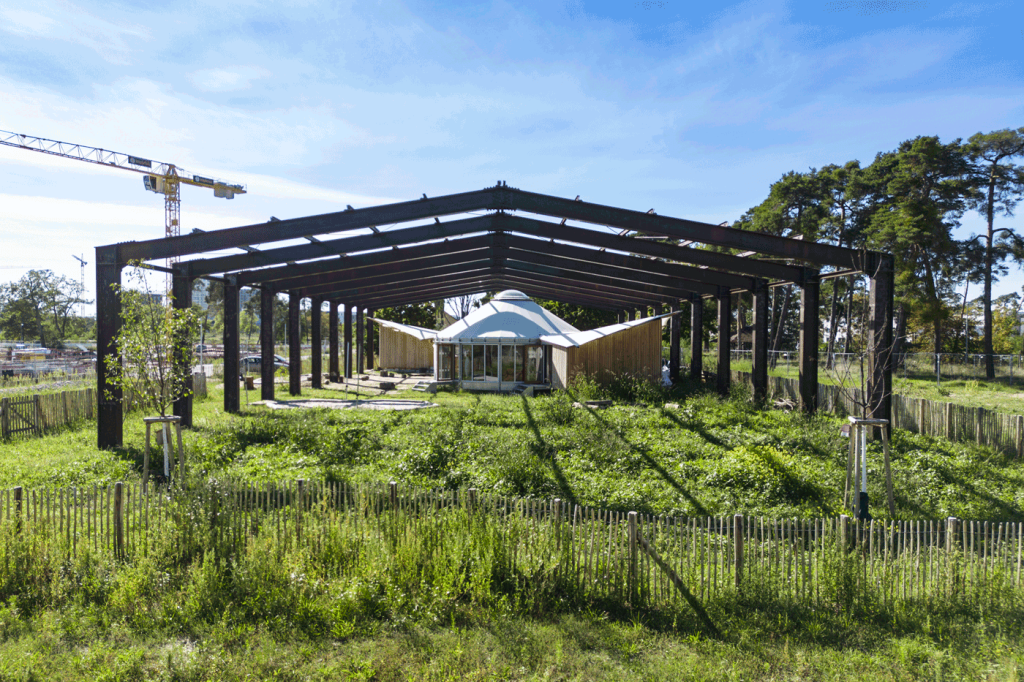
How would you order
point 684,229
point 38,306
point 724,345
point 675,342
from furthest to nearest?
point 38,306 → point 675,342 → point 724,345 → point 684,229

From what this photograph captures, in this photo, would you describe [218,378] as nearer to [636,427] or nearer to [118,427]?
[118,427]

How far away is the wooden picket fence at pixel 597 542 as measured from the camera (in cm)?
500

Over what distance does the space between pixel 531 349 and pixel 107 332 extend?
15.1 m

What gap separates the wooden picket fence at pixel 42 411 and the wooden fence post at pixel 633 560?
12.8 m

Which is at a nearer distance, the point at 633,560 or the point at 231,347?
the point at 633,560

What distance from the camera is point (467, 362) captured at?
75.7ft

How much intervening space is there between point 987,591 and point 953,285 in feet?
148

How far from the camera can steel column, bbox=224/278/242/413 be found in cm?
1449

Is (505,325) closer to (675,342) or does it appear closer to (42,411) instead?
(675,342)

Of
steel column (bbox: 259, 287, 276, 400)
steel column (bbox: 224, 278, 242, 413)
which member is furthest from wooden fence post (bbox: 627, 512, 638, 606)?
steel column (bbox: 259, 287, 276, 400)

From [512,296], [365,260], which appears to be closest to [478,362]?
[512,296]

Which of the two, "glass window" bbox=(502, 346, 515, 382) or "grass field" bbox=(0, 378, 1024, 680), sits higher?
"glass window" bbox=(502, 346, 515, 382)

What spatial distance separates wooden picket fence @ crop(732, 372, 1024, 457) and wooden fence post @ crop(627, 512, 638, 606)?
529 cm

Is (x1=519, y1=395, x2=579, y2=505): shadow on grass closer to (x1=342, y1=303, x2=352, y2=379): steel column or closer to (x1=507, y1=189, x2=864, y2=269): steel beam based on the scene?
(x1=507, y1=189, x2=864, y2=269): steel beam
